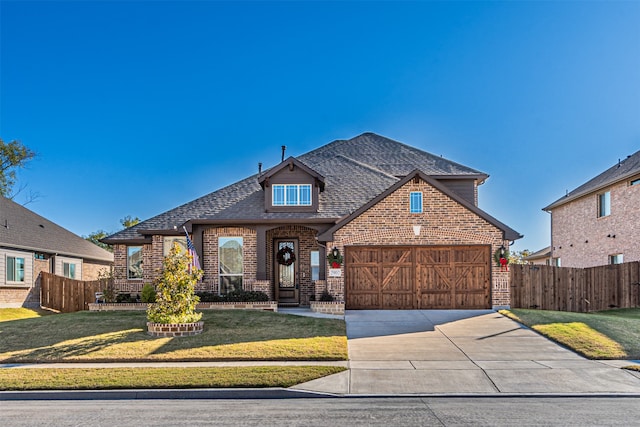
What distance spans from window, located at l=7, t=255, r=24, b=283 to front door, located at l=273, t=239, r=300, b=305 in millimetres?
11678

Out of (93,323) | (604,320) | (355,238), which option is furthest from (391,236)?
(93,323)

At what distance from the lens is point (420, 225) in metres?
16.8

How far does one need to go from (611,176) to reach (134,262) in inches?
833

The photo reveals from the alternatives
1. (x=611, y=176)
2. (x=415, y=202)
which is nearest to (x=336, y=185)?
(x=415, y=202)

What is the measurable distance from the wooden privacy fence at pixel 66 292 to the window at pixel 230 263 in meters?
5.40

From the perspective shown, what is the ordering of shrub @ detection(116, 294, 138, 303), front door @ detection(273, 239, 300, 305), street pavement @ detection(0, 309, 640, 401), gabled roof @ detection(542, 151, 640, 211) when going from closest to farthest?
1. street pavement @ detection(0, 309, 640, 401)
2. shrub @ detection(116, 294, 138, 303)
3. front door @ detection(273, 239, 300, 305)
4. gabled roof @ detection(542, 151, 640, 211)

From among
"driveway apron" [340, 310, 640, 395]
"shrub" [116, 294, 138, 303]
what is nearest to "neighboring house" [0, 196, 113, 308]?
"shrub" [116, 294, 138, 303]

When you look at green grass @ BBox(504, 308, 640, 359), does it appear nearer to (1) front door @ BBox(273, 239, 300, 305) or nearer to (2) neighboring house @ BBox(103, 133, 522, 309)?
(2) neighboring house @ BBox(103, 133, 522, 309)

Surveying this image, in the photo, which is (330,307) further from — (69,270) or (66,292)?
(69,270)

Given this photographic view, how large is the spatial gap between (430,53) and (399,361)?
12.0m

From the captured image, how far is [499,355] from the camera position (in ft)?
34.5

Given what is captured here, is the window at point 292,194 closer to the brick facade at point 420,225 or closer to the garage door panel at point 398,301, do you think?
the brick facade at point 420,225

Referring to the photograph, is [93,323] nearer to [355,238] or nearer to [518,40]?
[355,238]

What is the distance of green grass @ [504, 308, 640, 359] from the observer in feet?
34.7
